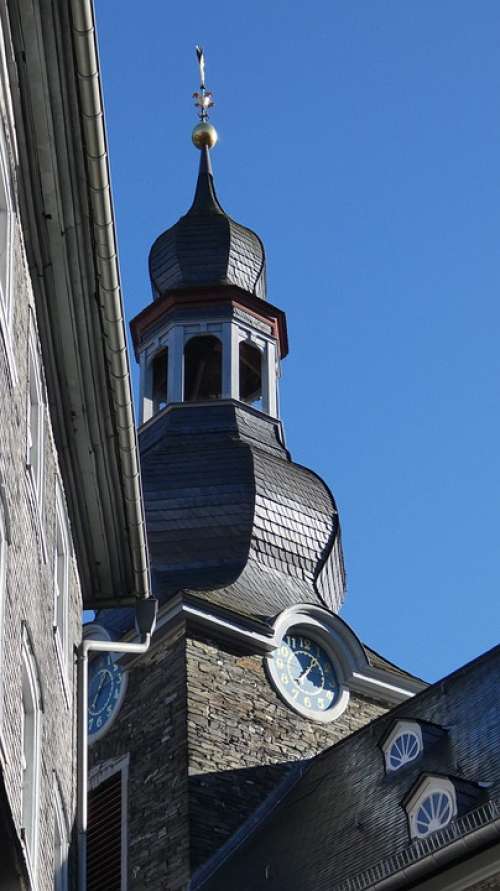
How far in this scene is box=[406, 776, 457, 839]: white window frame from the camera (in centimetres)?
1938

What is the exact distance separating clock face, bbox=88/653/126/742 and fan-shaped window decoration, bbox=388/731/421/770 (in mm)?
4991

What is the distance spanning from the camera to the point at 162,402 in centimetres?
3238

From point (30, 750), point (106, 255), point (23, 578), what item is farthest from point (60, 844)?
point (106, 255)

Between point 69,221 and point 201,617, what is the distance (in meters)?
15.0

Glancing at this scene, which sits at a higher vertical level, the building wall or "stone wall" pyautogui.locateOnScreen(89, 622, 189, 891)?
"stone wall" pyautogui.locateOnScreen(89, 622, 189, 891)

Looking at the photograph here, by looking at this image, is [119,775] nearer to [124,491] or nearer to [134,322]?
[134,322]

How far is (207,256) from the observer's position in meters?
32.9

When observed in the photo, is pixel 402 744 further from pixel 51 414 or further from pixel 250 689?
pixel 51 414

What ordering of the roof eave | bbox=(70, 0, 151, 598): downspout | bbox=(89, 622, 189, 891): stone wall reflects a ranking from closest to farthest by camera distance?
bbox=(70, 0, 151, 598): downspout < the roof eave < bbox=(89, 622, 189, 891): stone wall

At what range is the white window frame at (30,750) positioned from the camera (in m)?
10.4

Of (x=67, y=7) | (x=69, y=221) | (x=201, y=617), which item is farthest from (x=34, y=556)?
(x=201, y=617)

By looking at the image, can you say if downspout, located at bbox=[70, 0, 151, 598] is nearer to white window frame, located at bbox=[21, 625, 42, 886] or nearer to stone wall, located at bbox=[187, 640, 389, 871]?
white window frame, located at bbox=[21, 625, 42, 886]

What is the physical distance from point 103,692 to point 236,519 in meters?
3.09

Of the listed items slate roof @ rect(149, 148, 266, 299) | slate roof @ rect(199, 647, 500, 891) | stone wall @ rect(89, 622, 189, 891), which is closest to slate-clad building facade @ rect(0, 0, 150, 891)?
slate roof @ rect(199, 647, 500, 891)
